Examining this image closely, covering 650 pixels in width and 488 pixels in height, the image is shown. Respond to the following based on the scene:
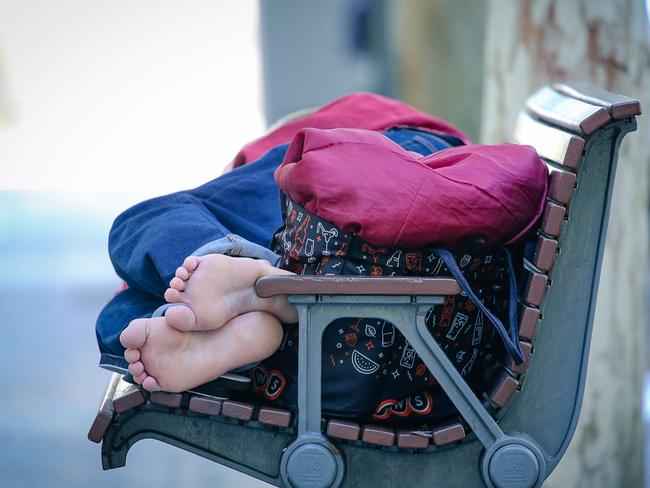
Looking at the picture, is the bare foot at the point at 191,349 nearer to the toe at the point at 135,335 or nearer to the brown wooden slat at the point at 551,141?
the toe at the point at 135,335

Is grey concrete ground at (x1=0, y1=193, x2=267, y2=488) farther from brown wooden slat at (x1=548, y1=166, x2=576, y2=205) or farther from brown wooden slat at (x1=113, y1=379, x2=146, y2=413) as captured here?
brown wooden slat at (x1=548, y1=166, x2=576, y2=205)

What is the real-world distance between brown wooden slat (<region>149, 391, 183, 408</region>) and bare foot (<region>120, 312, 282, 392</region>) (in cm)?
2

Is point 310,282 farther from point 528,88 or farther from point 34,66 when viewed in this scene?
point 34,66

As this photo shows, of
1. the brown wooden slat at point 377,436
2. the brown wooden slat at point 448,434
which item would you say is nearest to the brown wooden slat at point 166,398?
the brown wooden slat at point 377,436

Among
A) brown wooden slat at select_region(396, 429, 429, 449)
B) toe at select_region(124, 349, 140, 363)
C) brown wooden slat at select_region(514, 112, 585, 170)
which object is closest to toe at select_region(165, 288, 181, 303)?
toe at select_region(124, 349, 140, 363)

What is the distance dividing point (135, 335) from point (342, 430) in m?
0.42

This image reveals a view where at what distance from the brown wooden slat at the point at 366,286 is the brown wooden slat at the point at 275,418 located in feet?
0.84

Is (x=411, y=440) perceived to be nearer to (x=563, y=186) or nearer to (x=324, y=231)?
(x=324, y=231)

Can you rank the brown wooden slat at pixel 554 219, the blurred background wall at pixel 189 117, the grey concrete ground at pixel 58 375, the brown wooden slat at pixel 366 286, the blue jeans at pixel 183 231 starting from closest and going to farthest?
the brown wooden slat at pixel 366 286, the brown wooden slat at pixel 554 219, the blue jeans at pixel 183 231, the blurred background wall at pixel 189 117, the grey concrete ground at pixel 58 375

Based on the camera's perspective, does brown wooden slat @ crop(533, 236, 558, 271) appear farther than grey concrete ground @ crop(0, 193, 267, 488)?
No

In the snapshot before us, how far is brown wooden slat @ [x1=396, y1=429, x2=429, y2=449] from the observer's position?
1.82m

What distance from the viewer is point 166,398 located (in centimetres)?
180

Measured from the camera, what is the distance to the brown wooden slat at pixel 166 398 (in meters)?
1.79

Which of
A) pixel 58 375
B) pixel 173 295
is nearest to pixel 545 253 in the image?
pixel 173 295
